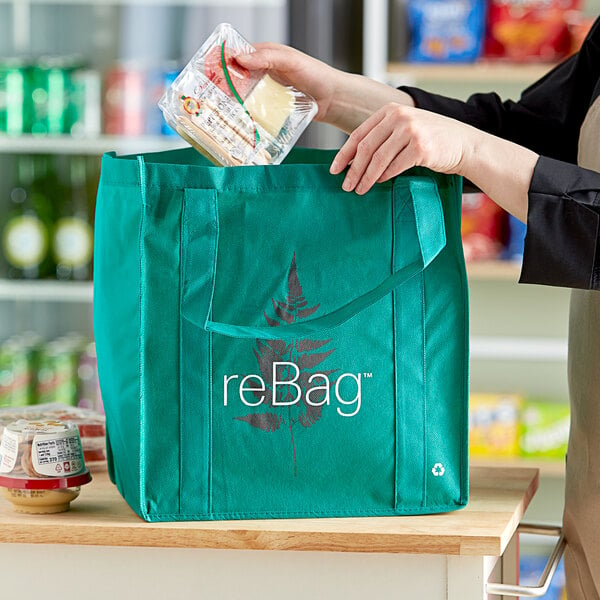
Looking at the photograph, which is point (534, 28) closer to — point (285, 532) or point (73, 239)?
point (73, 239)

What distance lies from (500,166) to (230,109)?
0.29m

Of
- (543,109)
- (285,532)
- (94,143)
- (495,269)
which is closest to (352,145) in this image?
(285,532)

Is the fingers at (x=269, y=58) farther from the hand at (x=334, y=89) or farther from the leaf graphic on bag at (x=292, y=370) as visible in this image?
the leaf graphic on bag at (x=292, y=370)

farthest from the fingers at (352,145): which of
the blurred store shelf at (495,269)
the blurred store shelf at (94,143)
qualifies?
the blurred store shelf at (94,143)

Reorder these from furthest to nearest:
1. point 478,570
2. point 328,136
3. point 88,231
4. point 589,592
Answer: point 88,231
point 328,136
point 589,592
point 478,570

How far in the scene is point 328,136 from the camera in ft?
8.64

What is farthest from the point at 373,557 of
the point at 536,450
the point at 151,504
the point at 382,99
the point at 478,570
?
the point at 536,450

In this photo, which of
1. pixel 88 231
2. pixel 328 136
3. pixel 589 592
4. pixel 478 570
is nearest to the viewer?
pixel 478 570

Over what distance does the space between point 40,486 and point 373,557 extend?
33 centimetres

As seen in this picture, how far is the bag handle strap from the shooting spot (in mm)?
958

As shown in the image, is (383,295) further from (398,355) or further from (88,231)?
(88,231)

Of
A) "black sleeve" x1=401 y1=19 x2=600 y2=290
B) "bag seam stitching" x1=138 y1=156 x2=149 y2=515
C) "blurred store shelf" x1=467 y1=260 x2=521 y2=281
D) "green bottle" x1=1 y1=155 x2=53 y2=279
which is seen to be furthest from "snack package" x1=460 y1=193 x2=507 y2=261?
"bag seam stitching" x1=138 y1=156 x2=149 y2=515

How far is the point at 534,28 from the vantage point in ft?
8.70

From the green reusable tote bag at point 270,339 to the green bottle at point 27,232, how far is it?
6.54 feet
